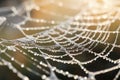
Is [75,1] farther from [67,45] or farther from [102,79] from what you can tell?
[102,79]

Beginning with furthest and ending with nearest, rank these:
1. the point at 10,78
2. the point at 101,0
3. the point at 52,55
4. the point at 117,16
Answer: the point at 101,0 → the point at 117,16 → the point at 52,55 → the point at 10,78

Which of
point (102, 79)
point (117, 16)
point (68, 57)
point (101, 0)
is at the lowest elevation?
point (102, 79)

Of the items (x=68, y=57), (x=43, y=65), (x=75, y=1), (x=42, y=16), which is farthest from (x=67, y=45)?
(x=75, y=1)

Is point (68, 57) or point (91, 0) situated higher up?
point (91, 0)

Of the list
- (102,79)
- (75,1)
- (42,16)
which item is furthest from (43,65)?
(75,1)

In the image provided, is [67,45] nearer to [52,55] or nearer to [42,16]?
[52,55]

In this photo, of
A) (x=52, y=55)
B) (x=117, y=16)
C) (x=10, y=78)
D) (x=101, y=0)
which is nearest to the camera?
(x=10, y=78)

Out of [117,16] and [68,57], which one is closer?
[68,57]
